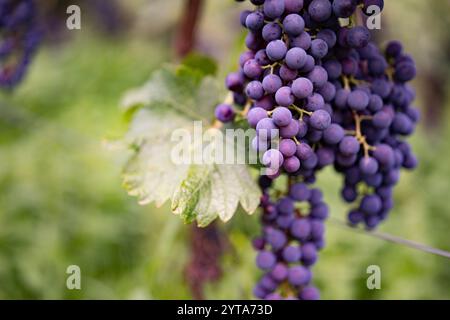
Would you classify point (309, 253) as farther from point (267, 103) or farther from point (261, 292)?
point (267, 103)

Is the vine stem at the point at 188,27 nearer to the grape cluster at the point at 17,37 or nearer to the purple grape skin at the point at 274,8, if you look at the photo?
the grape cluster at the point at 17,37

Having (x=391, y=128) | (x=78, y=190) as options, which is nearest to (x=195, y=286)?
(x=391, y=128)

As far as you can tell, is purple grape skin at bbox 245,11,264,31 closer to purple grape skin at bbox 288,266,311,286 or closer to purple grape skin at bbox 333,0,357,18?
purple grape skin at bbox 333,0,357,18

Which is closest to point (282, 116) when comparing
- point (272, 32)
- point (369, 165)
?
point (272, 32)

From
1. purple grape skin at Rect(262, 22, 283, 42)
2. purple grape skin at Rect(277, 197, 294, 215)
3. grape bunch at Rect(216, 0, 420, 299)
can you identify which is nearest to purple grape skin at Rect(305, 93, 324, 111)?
grape bunch at Rect(216, 0, 420, 299)

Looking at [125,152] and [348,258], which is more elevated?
[125,152]

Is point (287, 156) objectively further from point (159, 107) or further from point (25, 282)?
point (25, 282)
